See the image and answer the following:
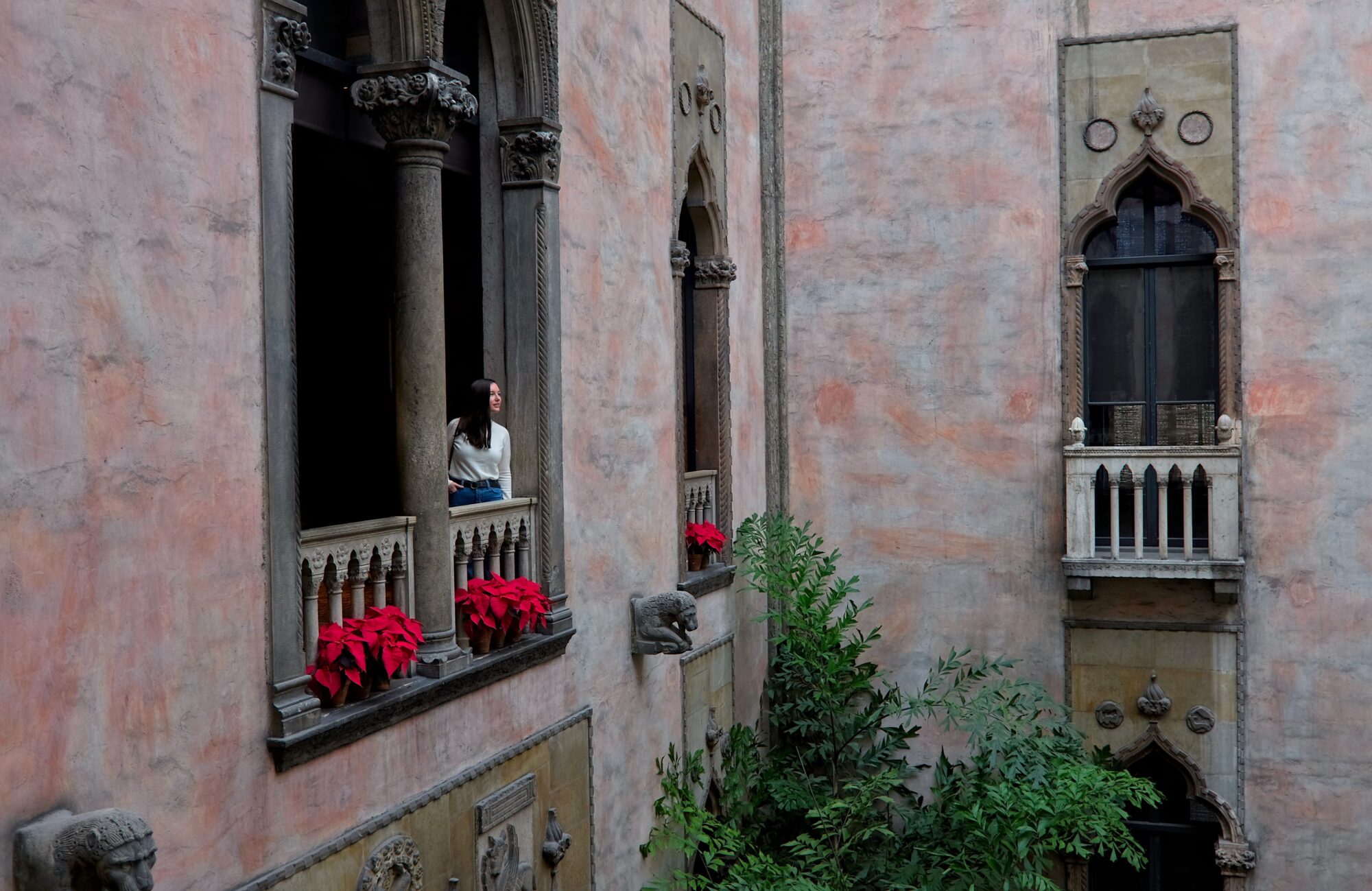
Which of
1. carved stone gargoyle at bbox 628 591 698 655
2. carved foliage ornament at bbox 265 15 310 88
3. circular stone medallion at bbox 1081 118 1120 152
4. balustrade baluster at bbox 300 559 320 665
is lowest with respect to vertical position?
carved stone gargoyle at bbox 628 591 698 655

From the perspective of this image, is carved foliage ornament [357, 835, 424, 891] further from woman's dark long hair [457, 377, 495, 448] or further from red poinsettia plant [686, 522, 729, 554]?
red poinsettia plant [686, 522, 729, 554]

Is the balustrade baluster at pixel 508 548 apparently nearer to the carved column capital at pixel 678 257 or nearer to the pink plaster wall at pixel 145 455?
the pink plaster wall at pixel 145 455

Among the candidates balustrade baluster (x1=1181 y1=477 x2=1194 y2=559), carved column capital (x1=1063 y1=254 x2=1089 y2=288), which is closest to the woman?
carved column capital (x1=1063 y1=254 x2=1089 y2=288)

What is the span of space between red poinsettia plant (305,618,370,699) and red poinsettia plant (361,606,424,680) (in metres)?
0.08

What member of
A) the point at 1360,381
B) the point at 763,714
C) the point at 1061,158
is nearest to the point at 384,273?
the point at 763,714

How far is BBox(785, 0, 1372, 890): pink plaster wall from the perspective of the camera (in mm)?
9312

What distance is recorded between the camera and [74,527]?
11.4 feet

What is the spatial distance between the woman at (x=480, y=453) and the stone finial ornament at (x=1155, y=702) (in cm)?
558

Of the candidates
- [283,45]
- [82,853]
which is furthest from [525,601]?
[82,853]

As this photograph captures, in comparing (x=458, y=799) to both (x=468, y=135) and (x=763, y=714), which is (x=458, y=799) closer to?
(x=468, y=135)

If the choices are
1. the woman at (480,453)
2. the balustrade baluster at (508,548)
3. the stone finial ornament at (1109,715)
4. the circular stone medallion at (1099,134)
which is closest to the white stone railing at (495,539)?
the balustrade baluster at (508,548)

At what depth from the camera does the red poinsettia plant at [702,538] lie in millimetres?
8484

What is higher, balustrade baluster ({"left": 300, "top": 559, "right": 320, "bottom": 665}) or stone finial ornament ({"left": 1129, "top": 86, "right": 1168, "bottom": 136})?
stone finial ornament ({"left": 1129, "top": 86, "right": 1168, "bottom": 136})

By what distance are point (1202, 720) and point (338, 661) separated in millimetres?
7022
